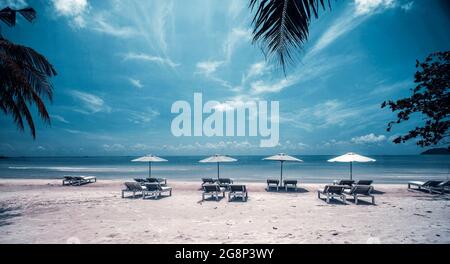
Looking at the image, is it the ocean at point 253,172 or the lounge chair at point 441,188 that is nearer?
the lounge chair at point 441,188

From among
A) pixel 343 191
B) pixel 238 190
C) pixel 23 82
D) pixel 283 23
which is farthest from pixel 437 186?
pixel 23 82

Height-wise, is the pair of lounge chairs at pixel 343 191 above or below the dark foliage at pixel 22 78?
below

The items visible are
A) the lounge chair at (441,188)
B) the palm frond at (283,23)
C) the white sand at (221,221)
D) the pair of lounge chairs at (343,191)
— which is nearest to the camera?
the palm frond at (283,23)

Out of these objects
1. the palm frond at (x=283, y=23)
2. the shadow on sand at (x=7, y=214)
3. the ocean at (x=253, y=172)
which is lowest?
the ocean at (x=253, y=172)

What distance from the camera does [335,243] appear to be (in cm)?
468

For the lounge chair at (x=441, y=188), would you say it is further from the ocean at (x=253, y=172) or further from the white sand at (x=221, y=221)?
the ocean at (x=253, y=172)

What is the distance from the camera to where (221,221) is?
628 cm

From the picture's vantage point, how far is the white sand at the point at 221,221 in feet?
16.4

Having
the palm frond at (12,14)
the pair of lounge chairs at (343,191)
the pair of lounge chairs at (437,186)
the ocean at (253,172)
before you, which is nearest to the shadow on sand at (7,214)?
the palm frond at (12,14)

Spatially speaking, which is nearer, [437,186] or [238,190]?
[238,190]

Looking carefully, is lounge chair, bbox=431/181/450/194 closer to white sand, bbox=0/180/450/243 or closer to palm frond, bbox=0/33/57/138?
white sand, bbox=0/180/450/243

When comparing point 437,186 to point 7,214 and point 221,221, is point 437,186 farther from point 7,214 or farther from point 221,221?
point 7,214
